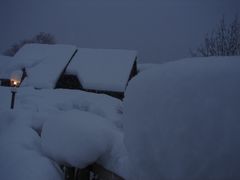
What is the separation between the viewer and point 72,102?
529 inches

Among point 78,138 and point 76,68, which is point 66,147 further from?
point 76,68

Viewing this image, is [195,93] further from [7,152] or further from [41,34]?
[41,34]

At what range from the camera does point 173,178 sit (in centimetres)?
148

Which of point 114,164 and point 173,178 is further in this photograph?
point 114,164

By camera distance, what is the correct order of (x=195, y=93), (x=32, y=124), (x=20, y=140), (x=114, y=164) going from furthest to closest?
(x=32, y=124), (x=20, y=140), (x=114, y=164), (x=195, y=93)

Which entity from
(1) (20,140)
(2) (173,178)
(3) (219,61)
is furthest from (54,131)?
(3) (219,61)

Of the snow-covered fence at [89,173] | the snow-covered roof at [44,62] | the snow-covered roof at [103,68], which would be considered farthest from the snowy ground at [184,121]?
the snow-covered roof at [44,62]

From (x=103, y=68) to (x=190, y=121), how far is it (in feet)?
60.8

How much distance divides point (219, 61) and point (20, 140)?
126 inches

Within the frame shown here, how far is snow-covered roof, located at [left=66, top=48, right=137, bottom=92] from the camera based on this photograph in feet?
59.6

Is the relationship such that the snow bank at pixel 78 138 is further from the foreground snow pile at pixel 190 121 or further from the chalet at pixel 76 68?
the chalet at pixel 76 68

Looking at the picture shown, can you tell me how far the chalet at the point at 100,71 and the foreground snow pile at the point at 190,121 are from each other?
1596cm

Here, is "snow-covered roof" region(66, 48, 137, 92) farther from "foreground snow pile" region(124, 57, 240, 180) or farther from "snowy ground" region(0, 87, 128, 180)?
"foreground snow pile" region(124, 57, 240, 180)

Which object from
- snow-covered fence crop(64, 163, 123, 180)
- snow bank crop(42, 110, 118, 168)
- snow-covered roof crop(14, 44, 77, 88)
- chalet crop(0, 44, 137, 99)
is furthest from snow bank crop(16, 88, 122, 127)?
snow bank crop(42, 110, 118, 168)
